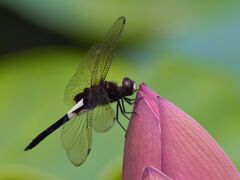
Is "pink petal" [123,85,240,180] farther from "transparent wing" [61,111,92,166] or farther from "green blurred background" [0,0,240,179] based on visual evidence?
"green blurred background" [0,0,240,179]

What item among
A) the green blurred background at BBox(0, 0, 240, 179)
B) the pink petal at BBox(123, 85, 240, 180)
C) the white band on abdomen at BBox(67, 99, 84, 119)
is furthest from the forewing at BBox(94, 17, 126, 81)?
the pink petal at BBox(123, 85, 240, 180)

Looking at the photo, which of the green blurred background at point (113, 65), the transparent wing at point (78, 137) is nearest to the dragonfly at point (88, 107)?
the transparent wing at point (78, 137)

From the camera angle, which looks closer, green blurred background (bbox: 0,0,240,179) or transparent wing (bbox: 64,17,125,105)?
transparent wing (bbox: 64,17,125,105)

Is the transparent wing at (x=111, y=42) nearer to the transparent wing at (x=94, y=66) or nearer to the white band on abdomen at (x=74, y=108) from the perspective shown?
the transparent wing at (x=94, y=66)

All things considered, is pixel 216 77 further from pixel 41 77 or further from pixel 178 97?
pixel 41 77

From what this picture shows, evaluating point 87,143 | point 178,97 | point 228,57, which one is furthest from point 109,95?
point 228,57

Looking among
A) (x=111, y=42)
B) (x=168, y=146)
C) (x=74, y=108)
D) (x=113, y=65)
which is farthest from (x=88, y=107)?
(x=113, y=65)
